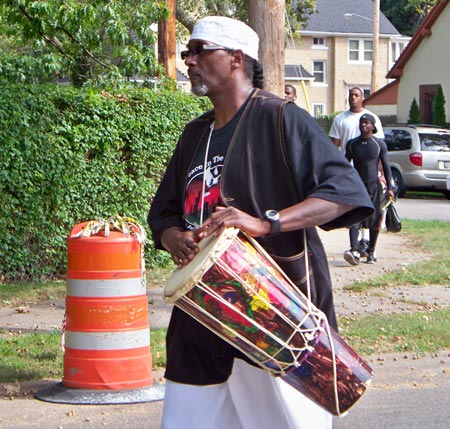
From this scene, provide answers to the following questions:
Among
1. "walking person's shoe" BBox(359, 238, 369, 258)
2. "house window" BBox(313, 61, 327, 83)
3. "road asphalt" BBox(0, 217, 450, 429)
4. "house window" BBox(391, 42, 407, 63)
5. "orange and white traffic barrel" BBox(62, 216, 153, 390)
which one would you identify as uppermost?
"orange and white traffic barrel" BBox(62, 216, 153, 390)

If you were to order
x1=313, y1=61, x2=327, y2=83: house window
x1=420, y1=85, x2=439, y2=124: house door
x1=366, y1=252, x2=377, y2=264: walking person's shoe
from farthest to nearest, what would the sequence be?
x1=313, y1=61, x2=327, y2=83: house window < x1=420, y1=85, x2=439, y2=124: house door < x1=366, y1=252, x2=377, y2=264: walking person's shoe

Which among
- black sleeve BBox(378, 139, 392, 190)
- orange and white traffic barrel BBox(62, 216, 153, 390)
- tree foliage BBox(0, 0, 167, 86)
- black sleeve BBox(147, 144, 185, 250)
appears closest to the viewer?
black sleeve BBox(147, 144, 185, 250)

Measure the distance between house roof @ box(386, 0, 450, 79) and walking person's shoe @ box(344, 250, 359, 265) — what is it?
978 inches

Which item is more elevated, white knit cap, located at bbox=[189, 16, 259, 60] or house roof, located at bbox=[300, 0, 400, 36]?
white knit cap, located at bbox=[189, 16, 259, 60]

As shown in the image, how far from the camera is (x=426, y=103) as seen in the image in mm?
38781

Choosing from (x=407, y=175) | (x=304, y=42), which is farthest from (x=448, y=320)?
(x=304, y=42)

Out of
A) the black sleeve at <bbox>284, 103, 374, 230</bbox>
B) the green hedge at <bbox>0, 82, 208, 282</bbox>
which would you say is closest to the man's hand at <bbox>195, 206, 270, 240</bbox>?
the black sleeve at <bbox>284, 103, 374, 230</bbox>

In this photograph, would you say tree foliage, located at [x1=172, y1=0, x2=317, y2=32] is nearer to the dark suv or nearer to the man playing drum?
the dark suv

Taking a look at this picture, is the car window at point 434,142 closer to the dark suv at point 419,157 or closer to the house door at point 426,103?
the dark suv at point 419,157

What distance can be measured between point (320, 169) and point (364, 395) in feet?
12.0

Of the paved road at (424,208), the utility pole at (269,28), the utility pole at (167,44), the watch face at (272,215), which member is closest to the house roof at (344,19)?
the paved road at (424,208)

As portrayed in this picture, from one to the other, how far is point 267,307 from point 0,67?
12883mm

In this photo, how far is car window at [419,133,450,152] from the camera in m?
25.2

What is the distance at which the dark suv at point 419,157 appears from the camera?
25062 millimetres
